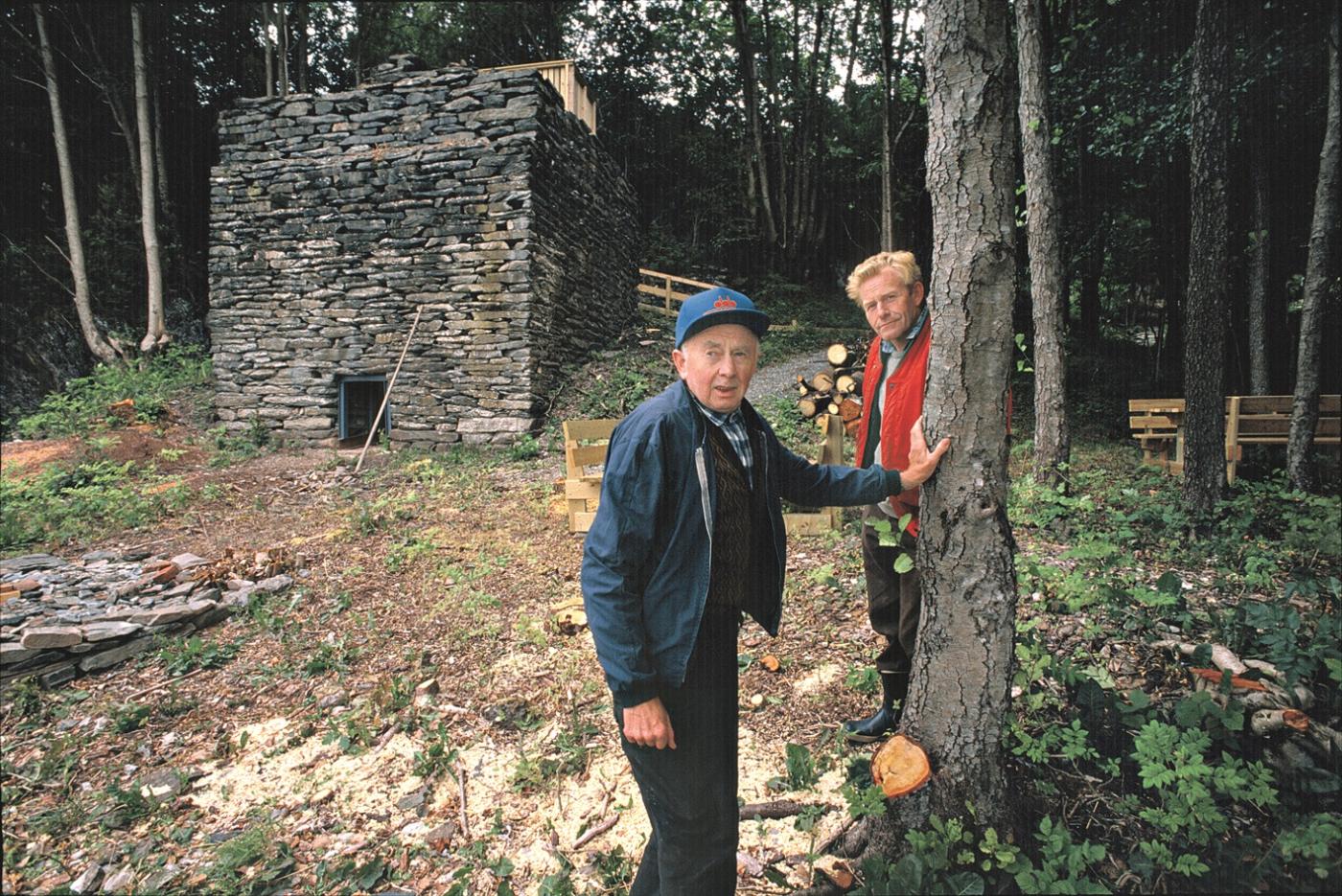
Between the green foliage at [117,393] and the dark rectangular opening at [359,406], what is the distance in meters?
2.87

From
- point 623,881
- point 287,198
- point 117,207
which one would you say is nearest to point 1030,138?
point 623,881

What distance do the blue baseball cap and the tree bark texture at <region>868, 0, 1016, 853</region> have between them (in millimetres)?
731

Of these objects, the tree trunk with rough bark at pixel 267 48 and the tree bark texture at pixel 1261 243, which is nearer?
the tree bark texture at pixel 1261 243

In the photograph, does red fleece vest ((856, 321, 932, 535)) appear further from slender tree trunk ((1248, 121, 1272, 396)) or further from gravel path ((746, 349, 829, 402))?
slender tree trunk ((1248, 121, 1272, 396))

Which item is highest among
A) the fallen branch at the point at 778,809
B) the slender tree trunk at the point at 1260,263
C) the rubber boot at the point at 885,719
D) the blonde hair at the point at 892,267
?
the slender tree trunk at the point at 1260,263

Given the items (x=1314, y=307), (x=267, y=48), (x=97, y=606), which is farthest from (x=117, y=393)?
(x=1314, y=307)

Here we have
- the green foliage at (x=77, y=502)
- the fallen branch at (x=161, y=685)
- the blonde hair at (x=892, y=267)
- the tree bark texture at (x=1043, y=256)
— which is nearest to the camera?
the blonde hair at (x=892, y=267)

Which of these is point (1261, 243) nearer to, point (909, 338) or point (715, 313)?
point (909, 338)

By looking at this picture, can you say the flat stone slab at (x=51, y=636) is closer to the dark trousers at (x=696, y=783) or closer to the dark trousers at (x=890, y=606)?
the dark trousers at (x=696, y=783)

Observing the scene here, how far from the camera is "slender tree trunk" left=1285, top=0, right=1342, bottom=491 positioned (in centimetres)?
595

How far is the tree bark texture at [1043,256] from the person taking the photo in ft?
19.4

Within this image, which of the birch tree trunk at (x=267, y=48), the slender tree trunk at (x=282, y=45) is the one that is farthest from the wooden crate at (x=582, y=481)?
the birch tree trunk at (x=267, y=48)

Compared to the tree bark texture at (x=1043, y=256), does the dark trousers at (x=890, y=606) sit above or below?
below

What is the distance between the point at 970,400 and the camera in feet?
6.57
